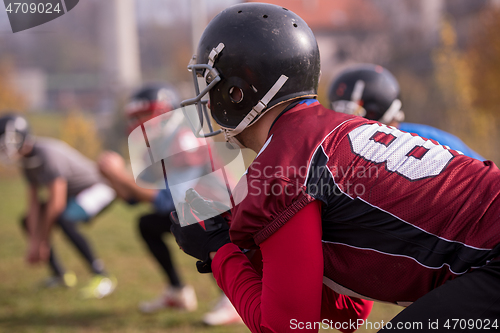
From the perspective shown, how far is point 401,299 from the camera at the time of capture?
1.68 m

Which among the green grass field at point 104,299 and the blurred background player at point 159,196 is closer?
the blurred background player at point 159,196

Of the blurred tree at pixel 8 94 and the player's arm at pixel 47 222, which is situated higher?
the player's arm at pixel 47 222

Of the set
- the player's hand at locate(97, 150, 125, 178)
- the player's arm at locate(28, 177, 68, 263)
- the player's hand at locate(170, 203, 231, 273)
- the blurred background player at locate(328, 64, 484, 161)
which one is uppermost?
the player's hand at locate(170, 203, 231, 273)

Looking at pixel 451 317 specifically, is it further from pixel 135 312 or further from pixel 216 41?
pixel 135 312

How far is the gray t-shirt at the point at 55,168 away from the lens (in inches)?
226

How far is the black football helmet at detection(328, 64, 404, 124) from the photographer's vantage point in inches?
152

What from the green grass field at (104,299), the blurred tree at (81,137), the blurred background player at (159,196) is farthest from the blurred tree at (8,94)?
the blurred background player at (159,196)

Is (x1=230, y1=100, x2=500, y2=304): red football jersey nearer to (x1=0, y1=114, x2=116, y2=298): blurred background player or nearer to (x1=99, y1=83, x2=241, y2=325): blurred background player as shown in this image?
(x1=99, y1=83, x2=241, y2=325): blurred background player

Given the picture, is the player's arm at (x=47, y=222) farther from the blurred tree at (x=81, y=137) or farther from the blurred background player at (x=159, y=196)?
the blurred tree at (x=81, y=137)

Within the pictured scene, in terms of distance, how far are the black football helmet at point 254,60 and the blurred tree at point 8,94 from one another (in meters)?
22.5

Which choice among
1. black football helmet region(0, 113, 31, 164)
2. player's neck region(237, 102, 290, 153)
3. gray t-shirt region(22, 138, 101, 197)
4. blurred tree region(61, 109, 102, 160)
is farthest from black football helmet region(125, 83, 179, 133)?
blurred tree region(61, 109, 102, 160)

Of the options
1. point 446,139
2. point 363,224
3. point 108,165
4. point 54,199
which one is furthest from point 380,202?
point 54,199

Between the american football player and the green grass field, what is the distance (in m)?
2.97

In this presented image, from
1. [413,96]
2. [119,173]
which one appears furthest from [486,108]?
[119,173]
